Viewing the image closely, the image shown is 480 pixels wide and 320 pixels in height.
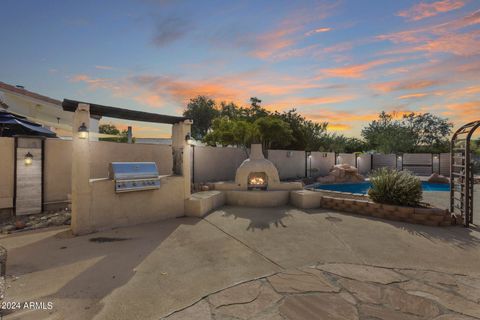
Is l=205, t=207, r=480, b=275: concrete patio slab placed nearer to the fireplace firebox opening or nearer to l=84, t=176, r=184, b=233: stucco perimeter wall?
l=84, t=176, r=184, b=233: stucco perimeter wall

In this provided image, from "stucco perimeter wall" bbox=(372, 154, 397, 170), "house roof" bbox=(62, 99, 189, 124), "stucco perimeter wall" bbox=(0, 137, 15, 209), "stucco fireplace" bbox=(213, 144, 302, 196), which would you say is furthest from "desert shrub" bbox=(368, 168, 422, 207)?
"stucco perimeter wall" bbox=(372, 154, 397, 170)

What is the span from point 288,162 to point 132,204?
12.3m

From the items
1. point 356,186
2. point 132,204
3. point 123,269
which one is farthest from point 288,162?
point 123,269

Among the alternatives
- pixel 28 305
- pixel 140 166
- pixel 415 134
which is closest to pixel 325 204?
pixel 140 166

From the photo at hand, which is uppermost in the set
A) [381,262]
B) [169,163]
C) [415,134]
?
[415,134]

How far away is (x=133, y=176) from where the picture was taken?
17.3 feet

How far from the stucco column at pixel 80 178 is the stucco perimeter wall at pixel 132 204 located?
76 mm

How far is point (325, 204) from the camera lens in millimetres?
7352

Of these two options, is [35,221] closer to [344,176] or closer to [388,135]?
[344,176]

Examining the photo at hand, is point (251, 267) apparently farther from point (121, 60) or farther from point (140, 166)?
point (121, 60)

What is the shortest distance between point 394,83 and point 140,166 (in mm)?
11793

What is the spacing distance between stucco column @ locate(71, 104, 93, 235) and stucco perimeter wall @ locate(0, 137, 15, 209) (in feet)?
9.93

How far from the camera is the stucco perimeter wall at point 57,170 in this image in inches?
259

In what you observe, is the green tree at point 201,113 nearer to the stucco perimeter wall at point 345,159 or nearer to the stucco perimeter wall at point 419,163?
the stucco perimeter wall at point 345,159
